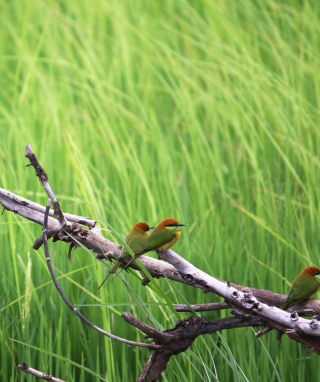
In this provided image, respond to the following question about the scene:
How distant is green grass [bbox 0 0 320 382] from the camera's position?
2457mm

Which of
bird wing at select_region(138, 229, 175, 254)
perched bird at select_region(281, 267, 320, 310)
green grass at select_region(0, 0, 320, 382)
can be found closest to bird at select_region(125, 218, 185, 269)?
bird wing at select_region(138, 229, 175, 254)

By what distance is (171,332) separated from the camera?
173cm

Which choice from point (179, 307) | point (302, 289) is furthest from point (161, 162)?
point (302, 289)

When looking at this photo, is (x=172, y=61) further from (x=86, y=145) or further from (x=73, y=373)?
(x=73, y=373)

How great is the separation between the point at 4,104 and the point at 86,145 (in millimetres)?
968

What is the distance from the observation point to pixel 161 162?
359 centimetres

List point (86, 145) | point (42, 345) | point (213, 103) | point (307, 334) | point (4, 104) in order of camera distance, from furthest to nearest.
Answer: point (4, 104) < point (213, 103) < point (86, 145) < point (42, 345) < point (307, 334)

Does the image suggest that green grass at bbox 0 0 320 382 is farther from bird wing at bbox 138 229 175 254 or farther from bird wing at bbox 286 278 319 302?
bird wing at bbox 286 278 319 302

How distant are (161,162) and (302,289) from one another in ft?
6.52

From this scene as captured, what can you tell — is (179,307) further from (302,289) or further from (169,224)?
(302,289)

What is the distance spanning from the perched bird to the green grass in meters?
0.24

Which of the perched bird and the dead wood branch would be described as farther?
the perched bird

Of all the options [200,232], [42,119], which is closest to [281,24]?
[42,119]

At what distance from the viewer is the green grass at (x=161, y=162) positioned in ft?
8.06
